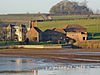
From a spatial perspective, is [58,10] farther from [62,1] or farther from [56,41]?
[56,41]

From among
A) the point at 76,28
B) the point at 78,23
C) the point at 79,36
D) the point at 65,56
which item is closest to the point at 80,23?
the point at 78,23

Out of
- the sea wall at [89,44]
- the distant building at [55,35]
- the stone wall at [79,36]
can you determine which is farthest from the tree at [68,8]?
the sea wall at [89,44]

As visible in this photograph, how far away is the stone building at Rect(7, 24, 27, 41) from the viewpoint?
294ft

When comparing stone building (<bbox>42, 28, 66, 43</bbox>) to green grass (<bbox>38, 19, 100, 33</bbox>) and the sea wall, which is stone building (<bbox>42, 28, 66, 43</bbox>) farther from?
green grass (<bbox>38, 19, 100, 33</bbox>)

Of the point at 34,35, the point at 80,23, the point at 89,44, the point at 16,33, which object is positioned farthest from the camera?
the point at 80,23

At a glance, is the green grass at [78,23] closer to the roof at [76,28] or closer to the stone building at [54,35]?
the roof at [76,28]

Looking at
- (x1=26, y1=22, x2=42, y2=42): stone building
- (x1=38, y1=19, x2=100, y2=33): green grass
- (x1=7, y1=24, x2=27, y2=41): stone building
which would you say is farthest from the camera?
(x1=38, y1=19, x2=100, y2=33): green grass

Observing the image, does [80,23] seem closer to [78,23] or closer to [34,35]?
[78,23]

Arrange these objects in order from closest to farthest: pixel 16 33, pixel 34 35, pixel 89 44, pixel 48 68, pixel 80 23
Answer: pixel 48 68
pixel 89 44
pixel 34 35
pixel 16 33
pixel 80 23

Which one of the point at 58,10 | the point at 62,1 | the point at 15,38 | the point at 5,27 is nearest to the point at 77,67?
the point at 15,38

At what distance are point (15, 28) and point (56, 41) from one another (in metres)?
15.2

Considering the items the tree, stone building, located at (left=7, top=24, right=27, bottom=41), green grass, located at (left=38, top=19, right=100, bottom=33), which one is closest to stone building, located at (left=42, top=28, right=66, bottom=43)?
stone building, located at (left=7, top=24, right=27, bottom=41)

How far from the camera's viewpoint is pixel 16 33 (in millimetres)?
92062

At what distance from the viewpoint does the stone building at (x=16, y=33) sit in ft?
294
